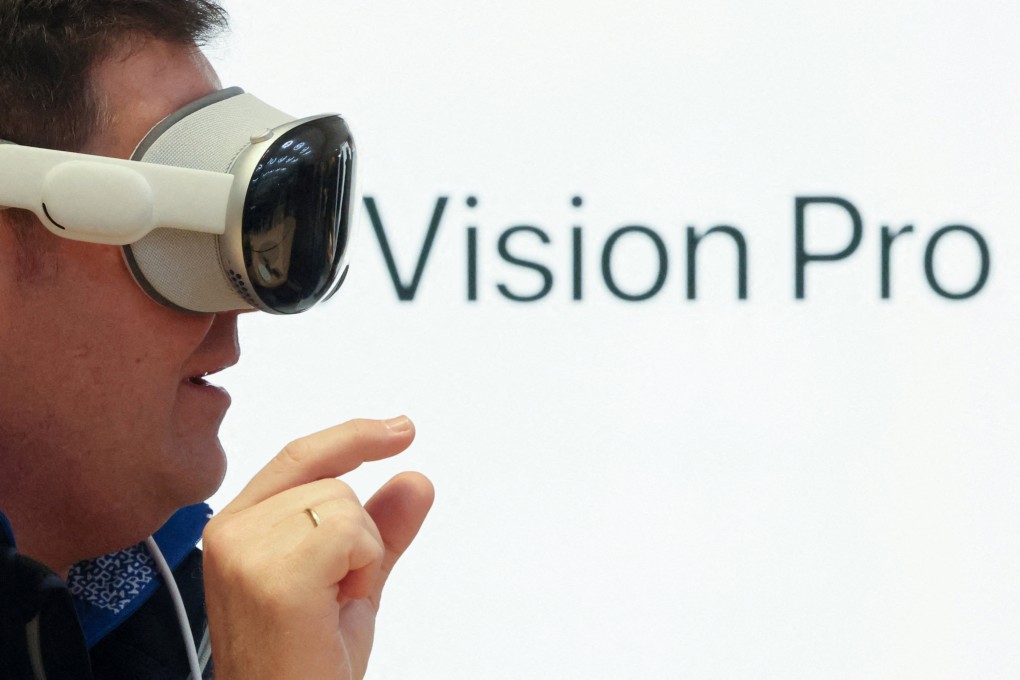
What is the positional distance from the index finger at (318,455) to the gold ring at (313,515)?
0.03 meters

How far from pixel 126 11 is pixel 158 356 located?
0.23 m

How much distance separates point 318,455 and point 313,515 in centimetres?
4

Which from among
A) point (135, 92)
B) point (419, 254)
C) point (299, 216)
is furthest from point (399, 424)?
point (419, 254)

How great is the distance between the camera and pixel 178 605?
3.34ft

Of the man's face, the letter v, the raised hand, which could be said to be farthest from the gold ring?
the letter v

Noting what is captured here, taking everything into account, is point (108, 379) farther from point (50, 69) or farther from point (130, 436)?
point (50, 69)

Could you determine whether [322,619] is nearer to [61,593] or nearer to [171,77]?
[61,593]

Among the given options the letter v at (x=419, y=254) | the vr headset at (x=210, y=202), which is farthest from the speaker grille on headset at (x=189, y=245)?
the letter v at (x=419, y=254)

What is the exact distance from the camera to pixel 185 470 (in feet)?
2.76

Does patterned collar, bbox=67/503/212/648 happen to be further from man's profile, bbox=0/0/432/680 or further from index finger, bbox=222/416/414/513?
index finger, bbox=222/416/414/513

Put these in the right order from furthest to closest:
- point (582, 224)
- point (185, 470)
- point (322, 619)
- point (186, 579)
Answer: point (582, 224) < point (186, 579) < point (185, 470) < point (322, 619)

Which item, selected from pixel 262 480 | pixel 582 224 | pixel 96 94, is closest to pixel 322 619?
pixel 262 480

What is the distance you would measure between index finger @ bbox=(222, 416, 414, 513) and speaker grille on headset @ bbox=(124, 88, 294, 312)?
105 mm

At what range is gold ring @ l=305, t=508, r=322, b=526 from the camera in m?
0.73
